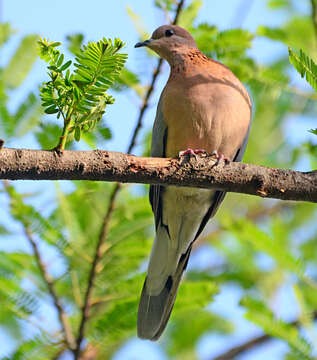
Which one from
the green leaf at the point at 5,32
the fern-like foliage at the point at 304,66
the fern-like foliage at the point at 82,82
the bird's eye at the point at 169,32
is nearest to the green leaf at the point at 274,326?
the fern-like foliage at the point at 304,66

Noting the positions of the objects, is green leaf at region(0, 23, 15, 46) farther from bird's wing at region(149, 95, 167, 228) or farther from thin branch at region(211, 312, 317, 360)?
thin branch at region(211, 312, 317, 360)

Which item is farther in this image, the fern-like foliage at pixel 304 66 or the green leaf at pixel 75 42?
the green leaf at pixel 75 42

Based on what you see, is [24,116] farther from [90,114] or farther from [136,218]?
[90,114]

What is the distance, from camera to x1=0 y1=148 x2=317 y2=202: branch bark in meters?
2.93

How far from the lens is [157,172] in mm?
3326

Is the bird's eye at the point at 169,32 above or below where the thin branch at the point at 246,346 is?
above

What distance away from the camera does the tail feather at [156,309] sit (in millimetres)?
4359

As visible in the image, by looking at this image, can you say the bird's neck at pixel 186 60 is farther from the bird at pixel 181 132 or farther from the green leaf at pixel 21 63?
the green leaf at pixel 21 63

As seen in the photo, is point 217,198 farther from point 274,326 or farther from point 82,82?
point 82,82

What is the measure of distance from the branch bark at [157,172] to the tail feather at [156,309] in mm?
1323

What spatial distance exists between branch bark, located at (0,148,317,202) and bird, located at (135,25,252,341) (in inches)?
41.4

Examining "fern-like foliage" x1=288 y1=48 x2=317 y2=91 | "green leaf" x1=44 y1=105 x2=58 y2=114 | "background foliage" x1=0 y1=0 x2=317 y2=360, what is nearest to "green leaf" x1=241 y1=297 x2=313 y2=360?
"background foliage" x1=0 y1=0 x2=317 y2=360

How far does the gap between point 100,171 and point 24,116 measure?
57.3 inches

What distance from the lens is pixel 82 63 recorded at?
8.96 ft
